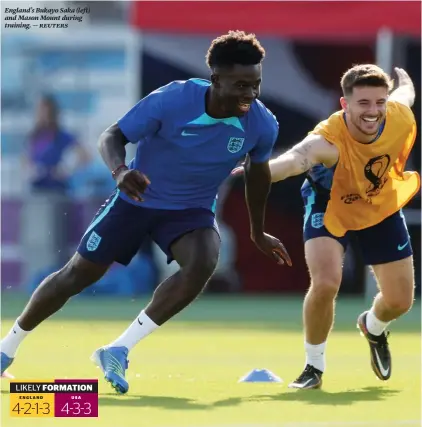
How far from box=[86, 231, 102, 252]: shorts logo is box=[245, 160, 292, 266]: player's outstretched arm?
37.1 inches

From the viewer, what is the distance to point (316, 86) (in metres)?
18.2

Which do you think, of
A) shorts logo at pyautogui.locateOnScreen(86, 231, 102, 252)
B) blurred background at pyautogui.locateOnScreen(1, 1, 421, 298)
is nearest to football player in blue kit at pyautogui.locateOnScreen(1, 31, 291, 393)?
shorts logo at pyautogui.locateOnScreen(86, 231, 102, 252)

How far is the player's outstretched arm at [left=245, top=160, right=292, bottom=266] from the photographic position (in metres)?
8.65

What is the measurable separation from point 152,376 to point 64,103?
20162mm

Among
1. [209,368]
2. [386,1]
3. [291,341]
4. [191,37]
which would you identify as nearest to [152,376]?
[209,368]

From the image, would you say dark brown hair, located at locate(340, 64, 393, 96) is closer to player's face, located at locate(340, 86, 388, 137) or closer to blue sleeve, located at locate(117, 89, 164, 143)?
player's face, located at locate(340, 86, 388, 137)

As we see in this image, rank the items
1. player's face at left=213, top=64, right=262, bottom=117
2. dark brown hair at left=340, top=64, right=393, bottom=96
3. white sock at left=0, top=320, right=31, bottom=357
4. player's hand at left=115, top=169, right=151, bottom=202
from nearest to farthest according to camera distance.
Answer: player's hand at left=115, top=169, right=151, bottom=202 → player's face at left=213, top=64, right=262, bottom=117 → white sock at left=0, top=320, right=31, bottom=357 → dark brown hair at left=340, top=64, right=393, bottom=96

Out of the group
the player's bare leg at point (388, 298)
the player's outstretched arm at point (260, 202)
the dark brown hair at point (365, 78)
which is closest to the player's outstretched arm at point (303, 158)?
the player's outstretched arm at point (260, 202)

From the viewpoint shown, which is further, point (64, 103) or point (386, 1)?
point (64, 103)

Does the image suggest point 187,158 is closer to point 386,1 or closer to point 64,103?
point 386,1

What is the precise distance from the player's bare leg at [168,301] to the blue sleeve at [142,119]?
2.39 feet

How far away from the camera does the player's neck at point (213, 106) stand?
8336 mm

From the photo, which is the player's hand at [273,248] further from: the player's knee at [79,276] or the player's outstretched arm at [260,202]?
the player's knee at [79,276]

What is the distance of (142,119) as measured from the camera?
828cm
